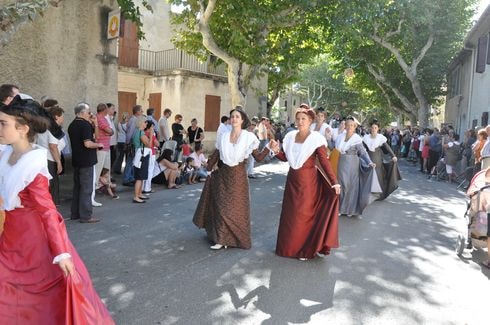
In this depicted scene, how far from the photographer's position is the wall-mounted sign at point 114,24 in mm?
10406

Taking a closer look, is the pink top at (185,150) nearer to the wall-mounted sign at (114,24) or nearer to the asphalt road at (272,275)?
the wall-mounted sign at (114,24)

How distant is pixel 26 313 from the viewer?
8.89ft

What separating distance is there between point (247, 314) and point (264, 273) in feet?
3.71

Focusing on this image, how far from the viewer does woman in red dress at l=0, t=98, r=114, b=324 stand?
2697 mm

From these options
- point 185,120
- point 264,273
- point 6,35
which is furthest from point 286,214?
point 185,120

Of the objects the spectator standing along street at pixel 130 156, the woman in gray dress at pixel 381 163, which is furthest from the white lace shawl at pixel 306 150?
the spectator standing along street at pixel 130 156

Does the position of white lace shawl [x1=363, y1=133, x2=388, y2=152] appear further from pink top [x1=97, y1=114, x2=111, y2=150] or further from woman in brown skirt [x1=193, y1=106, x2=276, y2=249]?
pink top [x1=97, y1=114, x2=111, y2=150]

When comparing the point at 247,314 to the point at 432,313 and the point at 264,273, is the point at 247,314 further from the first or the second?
the point at 432,313

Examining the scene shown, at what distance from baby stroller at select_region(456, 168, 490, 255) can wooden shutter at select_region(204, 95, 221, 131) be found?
17.4m

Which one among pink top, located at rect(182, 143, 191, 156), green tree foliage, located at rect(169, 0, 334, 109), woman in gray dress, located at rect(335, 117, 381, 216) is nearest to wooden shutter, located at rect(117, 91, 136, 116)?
green tree foliage, located at rect(169, 0, 334, 109)

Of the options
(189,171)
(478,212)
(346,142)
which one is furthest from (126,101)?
(478,212)

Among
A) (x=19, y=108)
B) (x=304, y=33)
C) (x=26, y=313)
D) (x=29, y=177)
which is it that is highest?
(x=304, y=33)

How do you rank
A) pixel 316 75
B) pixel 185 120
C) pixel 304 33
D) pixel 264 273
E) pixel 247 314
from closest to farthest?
pixel 247 314 → pixel 264 273 → pixel 304 33 → pixel 185 120 → pixel 316 75

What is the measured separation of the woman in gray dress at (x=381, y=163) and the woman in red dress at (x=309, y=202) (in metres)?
4.44
